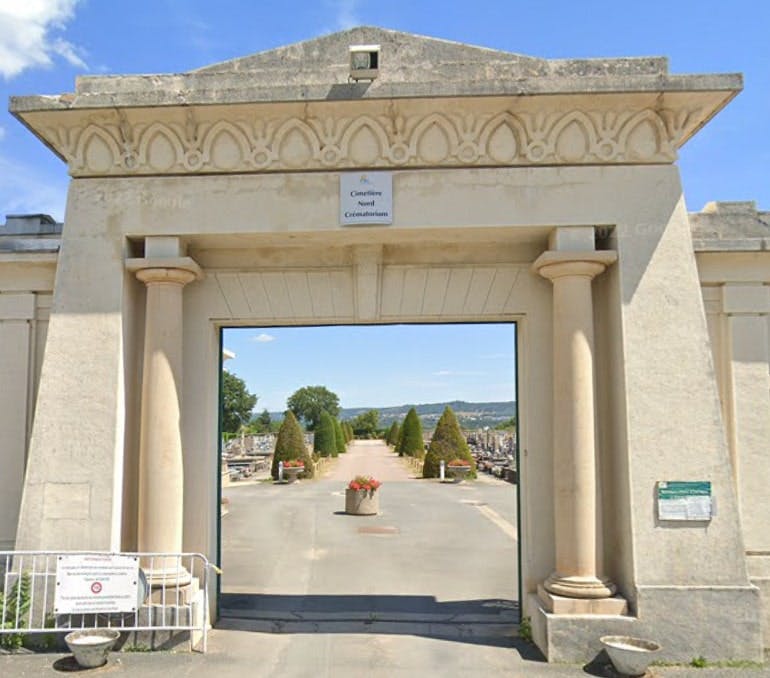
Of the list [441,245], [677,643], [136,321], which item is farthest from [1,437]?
[677,643]

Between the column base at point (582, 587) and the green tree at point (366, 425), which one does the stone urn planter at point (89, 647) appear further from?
the green tree at point (366, 425)

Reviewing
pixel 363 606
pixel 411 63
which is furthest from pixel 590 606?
pixel 411 63

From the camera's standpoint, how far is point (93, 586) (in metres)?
6.93

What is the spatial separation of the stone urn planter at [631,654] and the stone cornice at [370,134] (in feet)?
15.6

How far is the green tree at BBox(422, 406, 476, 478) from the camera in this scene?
30.1m

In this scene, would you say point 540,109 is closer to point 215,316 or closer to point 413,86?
point 413,86

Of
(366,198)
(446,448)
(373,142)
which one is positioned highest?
(373,142)

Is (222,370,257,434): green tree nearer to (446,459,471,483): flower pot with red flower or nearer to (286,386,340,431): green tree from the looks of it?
(286,386,340,431): green tree

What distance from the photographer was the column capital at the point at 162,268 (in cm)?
753

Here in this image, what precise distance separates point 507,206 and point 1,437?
6.21m

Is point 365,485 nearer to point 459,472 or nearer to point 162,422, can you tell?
point 162,422

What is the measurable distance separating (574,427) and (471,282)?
2.01m

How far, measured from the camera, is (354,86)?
7.29 metres

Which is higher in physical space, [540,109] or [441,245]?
[540,109]
